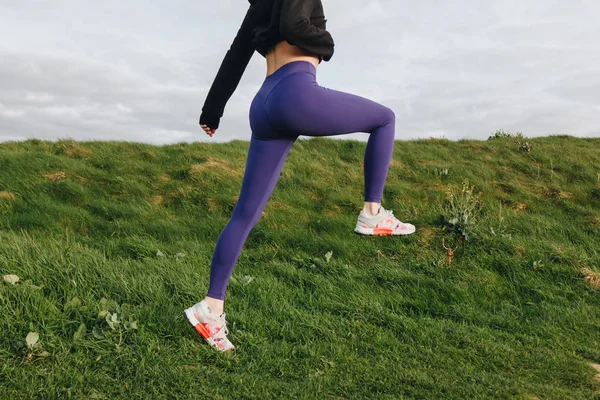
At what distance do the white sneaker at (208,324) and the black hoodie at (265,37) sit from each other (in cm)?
143

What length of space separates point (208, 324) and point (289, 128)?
1695 mm

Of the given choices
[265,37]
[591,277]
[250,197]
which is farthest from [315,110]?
[591,277]

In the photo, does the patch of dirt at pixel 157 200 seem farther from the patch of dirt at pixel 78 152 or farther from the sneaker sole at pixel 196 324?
the sneaker sole at pixel 196 324

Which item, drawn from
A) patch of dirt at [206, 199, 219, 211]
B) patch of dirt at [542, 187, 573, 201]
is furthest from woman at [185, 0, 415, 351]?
patch of dirt at [542, 187, 573, 201]

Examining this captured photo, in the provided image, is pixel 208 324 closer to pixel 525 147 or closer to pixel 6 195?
pixel 6 195

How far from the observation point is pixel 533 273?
6617 millimetres

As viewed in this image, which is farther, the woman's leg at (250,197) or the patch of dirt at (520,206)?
the patch of dirt at (520,206)

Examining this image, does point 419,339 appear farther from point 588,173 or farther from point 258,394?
point 588,173

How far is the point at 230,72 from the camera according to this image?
3557 millimetres

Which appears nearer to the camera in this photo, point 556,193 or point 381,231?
point 381,231

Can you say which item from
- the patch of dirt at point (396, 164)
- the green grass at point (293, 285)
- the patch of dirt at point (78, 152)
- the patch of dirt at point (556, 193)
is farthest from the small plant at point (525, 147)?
the patch of dirt at point (78, 152)

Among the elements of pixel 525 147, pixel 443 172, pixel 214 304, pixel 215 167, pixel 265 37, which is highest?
pixel 525 147

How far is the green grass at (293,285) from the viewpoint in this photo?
12.0 feet

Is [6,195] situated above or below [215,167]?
below
